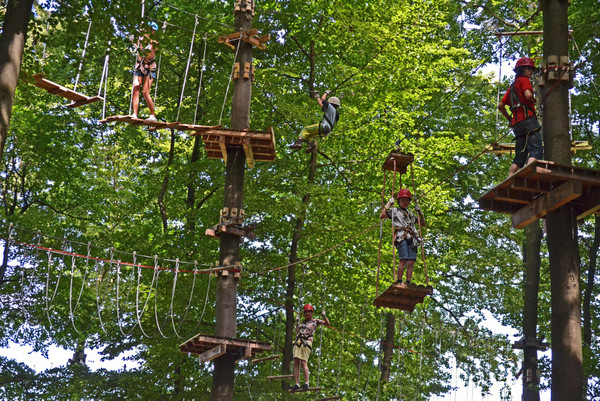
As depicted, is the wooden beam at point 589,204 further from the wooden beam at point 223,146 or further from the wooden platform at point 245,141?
the wooden beam at point 223,146

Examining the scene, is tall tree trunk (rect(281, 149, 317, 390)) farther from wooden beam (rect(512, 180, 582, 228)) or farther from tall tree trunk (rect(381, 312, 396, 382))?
wooden beam (rect(512, 180, 582, 228))

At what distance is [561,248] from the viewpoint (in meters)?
8.85

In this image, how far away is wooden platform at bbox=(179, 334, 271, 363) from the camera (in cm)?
1179

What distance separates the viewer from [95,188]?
21.7m

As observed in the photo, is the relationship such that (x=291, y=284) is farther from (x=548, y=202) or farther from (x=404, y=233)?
(x=548, y=202)

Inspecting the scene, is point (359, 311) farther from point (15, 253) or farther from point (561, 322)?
point (561, 322)

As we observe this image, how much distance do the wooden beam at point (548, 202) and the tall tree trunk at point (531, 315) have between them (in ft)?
24.9

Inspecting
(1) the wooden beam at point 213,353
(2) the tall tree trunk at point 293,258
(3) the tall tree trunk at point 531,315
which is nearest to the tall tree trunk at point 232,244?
(1) the wooden beam at point 213,353

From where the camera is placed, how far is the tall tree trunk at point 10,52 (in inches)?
338

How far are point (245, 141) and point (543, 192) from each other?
5211mm

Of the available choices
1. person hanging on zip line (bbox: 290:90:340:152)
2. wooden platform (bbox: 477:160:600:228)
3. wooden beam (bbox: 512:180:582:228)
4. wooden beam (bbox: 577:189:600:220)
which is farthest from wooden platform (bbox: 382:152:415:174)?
wooden beam (bbox: 577:189:600:220)

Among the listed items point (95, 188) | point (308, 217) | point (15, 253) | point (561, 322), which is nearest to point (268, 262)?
point (308, 217)

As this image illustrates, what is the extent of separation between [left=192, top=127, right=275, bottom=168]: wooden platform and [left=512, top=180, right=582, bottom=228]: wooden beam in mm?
4325

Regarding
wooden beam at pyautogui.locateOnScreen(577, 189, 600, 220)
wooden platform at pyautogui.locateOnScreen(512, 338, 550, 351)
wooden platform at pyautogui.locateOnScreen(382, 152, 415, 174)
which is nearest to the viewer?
wooden beam at pyautogui.locateOnScreen(577, 189, 600, 220)
